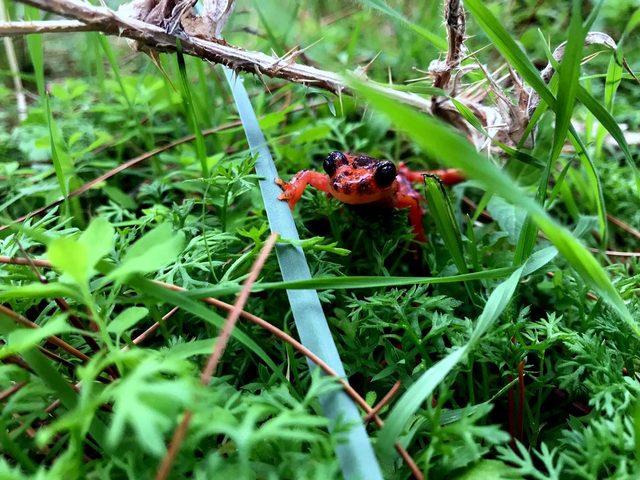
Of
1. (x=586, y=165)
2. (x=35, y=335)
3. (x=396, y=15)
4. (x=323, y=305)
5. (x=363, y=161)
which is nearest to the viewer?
(x=35, y=335)

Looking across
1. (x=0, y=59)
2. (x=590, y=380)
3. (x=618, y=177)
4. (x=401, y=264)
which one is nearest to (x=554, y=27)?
(x=618, y=177)

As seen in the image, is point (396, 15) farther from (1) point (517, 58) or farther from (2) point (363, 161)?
(2) point (363, 161)

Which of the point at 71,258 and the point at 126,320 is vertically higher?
the point at 71,258

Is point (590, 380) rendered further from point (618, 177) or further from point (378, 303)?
point (618, 177)

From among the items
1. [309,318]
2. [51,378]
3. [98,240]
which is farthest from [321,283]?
[51,378]

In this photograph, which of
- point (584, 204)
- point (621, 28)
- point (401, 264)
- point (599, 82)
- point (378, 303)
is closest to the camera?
point (378, 303)

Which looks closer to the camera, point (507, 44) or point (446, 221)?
point (507, 44)

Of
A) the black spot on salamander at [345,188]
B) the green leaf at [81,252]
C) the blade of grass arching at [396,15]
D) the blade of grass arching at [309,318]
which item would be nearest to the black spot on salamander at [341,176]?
the black spot on salamander at [345,188]

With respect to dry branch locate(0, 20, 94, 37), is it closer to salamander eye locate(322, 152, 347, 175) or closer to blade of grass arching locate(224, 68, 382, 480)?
blade of grass arching locate(224, 68, 382, 480)

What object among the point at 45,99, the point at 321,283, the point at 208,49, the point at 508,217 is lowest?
the point at 508,217
